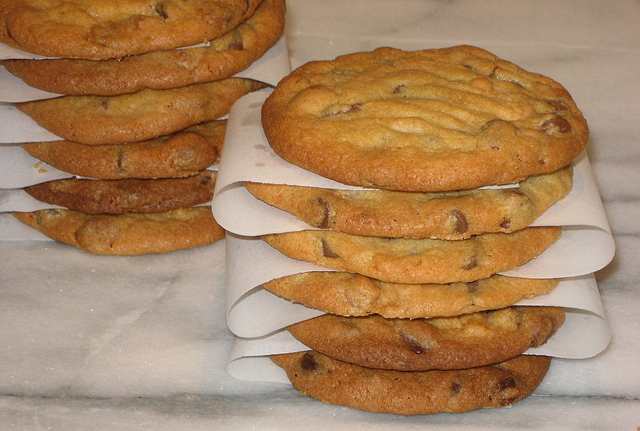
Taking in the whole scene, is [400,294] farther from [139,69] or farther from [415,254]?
[139,69]

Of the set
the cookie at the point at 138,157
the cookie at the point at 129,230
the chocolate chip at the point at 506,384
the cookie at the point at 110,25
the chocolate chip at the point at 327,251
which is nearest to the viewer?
the chocolate chip at the point at 327,251

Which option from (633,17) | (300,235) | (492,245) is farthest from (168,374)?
(633,17)

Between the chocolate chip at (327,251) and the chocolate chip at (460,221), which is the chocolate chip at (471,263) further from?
the chocolate chip at (327,251)

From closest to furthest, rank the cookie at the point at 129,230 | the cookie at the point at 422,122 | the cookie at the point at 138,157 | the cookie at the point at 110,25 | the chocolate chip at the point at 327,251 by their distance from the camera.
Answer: the cookie at the point at 422,122
the chocolate chip at the point at 327,251
the cookie at the point at 110,25
the cookie at the point at 138,157
the cookie at the point at 129,230

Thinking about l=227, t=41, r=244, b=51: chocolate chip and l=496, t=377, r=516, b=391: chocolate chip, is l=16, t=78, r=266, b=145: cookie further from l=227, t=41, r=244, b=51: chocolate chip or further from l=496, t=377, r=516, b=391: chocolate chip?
l=496, t=377, r=516, b=391: chocolate chip

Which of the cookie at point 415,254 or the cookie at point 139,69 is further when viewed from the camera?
the cookie at point 139,69

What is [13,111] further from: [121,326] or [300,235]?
[300,235]

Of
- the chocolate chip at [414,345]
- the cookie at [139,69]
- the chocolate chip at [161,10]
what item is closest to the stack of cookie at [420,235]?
the chocolate chip at [414,345]

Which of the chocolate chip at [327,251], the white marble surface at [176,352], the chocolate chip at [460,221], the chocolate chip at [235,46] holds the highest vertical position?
the chocolate chip at [235,46]
